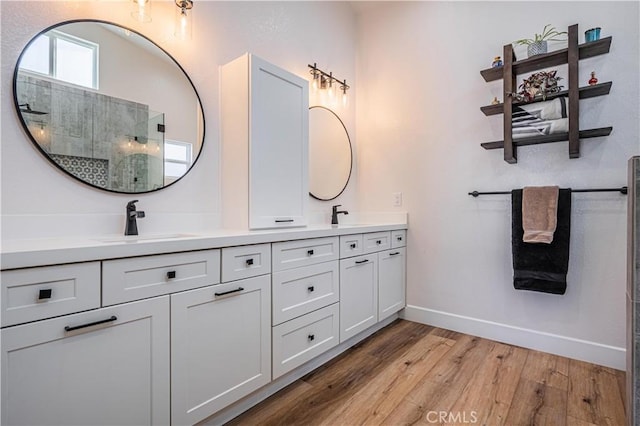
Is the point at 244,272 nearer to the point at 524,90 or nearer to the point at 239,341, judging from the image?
the point at 239,341

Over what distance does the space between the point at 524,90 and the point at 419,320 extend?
1.94 metres

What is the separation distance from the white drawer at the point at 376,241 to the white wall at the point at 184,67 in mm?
586

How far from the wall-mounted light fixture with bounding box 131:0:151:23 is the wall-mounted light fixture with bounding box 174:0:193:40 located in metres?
0.17

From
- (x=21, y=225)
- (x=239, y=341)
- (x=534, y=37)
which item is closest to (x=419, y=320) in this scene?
(x=239, y=341)

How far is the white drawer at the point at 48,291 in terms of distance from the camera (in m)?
0.87

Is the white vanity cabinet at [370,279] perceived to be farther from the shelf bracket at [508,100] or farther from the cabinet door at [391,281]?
the shelf bracket at [508,100]

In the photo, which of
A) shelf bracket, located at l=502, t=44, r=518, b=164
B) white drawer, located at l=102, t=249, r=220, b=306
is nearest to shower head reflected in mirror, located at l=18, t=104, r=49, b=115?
white drawer, located at l=102, t=249, r=220, b=306

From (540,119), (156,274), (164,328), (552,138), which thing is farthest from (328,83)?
(164,328)

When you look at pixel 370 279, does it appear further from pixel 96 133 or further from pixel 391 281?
A: pixel 96 133

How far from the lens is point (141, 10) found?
1554mm

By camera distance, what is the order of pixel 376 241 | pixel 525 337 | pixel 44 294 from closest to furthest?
pixel 44 294
pixel 525 337
pixel 376 241

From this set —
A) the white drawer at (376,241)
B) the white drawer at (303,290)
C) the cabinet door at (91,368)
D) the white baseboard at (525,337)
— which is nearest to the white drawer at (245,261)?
the white drawer at (303,290)

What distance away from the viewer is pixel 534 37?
2.23 m

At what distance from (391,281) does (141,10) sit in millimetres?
2397
